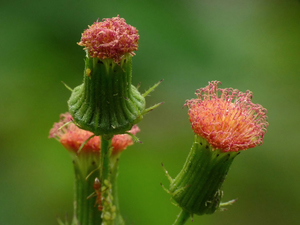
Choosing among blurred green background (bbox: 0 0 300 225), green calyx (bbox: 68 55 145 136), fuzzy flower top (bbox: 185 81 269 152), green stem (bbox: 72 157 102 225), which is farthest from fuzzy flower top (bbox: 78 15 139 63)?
blurred green background (bbox: 0 0 300 225)

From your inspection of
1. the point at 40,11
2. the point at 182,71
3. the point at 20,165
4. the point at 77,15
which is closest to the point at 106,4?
the point at 77,15

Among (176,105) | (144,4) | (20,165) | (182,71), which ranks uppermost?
(144,4)

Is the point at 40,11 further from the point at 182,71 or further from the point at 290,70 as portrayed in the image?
the point at 290,70

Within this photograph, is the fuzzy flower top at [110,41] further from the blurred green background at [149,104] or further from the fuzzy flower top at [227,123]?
the blurred green background at [149,104]

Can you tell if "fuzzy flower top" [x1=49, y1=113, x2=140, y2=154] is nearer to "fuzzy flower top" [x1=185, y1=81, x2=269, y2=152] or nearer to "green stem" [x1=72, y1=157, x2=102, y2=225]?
"green stem" [x1=72, y1=157, x2=102, y2=225]

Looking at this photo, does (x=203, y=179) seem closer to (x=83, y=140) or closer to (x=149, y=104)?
(x=83, y=140)

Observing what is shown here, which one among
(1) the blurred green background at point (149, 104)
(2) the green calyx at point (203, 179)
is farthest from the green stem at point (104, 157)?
(1) the blurred green background at point (149, 104)
